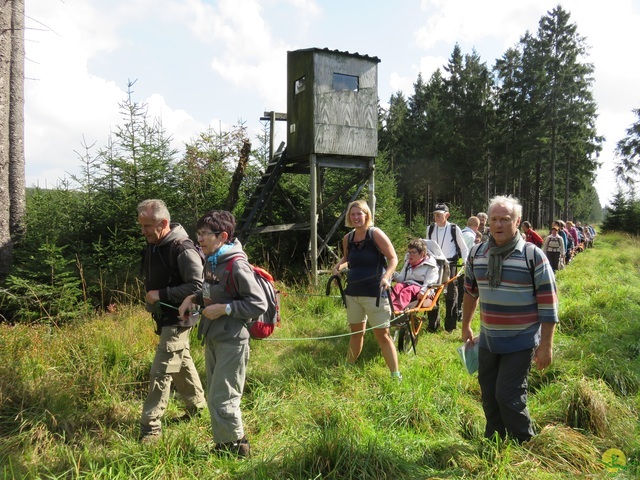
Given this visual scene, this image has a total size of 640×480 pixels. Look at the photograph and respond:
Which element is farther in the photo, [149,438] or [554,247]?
[554,247]

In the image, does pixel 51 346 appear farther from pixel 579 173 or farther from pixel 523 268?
pixel 579 173

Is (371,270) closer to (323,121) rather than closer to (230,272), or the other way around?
(230,272)

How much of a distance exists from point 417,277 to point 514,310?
3344 mm

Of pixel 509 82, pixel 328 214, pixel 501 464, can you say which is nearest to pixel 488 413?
pixel 501 464

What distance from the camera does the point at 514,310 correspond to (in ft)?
9.58

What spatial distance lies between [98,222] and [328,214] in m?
6.76

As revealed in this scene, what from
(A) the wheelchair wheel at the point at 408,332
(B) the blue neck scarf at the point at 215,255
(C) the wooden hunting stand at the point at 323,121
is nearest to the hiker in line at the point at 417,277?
(A) the wheelchair wheel at the point at 408,332

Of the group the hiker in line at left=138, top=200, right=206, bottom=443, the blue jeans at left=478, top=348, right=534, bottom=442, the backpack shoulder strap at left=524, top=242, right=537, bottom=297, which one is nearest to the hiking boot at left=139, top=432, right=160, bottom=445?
the hiker in line at left=138, top=200, right=206, bottom=443

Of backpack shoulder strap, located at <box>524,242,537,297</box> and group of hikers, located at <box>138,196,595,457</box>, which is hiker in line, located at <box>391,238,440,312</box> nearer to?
group of hikers, located at <box>138,196,595,457</box>

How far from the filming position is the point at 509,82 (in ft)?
104

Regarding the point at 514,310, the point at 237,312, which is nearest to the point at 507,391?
the point at 514,310

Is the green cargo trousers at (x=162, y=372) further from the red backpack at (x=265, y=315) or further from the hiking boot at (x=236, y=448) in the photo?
the red backpack at (x=265, y=315)

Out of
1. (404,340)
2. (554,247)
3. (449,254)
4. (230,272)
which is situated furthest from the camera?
(554,247)

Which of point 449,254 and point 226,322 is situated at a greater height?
point 449,254
